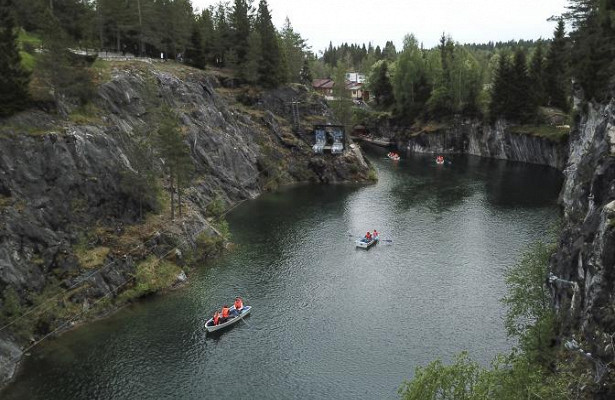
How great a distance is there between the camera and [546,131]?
5089 inches

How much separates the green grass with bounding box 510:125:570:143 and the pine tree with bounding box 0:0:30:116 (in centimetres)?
10881

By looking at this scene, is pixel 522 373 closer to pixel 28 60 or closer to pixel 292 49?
pixel 28 60

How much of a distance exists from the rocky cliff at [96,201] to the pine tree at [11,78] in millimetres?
1539

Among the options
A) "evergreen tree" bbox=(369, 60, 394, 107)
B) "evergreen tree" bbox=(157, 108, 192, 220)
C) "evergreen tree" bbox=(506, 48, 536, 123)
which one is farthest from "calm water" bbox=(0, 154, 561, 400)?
"evergreen tree" bbox=(369, 60, 394, 107)

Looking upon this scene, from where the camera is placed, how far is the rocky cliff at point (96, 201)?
49.2 meters

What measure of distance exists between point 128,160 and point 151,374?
3285cm

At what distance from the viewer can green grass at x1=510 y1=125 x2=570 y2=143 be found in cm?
12158

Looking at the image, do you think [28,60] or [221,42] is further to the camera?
[221,42]

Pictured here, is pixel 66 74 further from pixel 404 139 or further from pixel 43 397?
pixel 404 139

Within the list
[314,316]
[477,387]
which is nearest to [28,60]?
[314,316]

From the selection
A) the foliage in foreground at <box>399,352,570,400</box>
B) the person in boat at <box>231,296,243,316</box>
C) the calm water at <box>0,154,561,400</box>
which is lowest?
the calm water at <box>0,154,561,400</box>

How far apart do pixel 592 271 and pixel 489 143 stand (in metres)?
122

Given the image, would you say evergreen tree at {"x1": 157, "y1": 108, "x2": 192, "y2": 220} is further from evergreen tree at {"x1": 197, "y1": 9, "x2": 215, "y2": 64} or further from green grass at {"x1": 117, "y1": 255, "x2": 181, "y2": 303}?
evergreen tree at {"x1": 197, "y1": 9, "x2": 215, "y2": 64}

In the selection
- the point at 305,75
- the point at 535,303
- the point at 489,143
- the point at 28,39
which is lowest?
the point at 535,303
